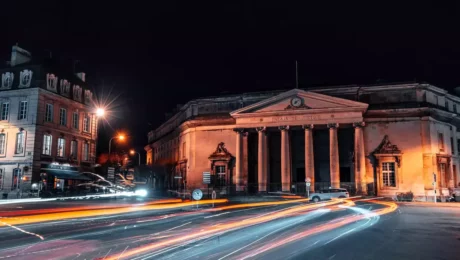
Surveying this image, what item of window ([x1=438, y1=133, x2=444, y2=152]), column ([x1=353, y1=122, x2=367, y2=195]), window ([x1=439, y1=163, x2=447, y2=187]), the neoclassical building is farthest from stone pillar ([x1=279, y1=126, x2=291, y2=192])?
window ([x1=438, y1=133, x2=444, y2=152])

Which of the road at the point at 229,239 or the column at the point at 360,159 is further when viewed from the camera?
the column at the point at 360,159

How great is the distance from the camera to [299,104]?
4594 cm

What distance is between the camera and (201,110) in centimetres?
5391

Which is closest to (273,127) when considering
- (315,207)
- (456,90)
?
(315,207)

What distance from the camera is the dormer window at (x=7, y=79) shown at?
46688 mm

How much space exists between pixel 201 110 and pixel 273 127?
37.0 feet

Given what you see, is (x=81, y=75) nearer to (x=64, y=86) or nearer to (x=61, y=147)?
(x=64, y=86)

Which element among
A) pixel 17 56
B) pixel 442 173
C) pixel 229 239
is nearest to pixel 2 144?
pixel 17 56

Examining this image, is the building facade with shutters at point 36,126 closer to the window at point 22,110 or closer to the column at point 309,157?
the window at point 22,110

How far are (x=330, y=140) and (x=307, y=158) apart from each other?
3.23 m

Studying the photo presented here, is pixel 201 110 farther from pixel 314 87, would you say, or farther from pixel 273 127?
pixel 314 87

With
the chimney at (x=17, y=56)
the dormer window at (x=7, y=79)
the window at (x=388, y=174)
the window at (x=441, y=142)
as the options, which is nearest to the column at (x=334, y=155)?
the window at (x=388, y=174)

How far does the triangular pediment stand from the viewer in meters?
44.4

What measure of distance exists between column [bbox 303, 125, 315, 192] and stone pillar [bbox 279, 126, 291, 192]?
2166mm
